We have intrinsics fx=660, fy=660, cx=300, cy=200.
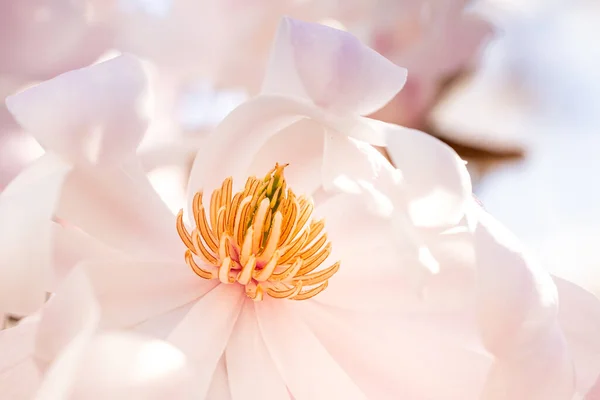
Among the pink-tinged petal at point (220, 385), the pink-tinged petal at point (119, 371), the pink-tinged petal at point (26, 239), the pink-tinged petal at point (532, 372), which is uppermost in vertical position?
Result: the pink-tinged petal at point (26, 239)

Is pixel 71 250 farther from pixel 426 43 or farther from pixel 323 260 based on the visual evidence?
pixel 426 43

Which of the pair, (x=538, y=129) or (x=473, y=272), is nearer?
(x=473, y=272)

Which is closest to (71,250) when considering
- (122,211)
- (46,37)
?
(122,211)

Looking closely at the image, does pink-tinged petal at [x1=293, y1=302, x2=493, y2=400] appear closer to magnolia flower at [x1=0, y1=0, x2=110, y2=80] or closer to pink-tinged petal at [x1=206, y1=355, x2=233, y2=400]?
pink-tinged petal at [x1=206, y1=355, x2=233, y2=400]

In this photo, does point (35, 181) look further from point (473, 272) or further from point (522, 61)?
point (522, 61)

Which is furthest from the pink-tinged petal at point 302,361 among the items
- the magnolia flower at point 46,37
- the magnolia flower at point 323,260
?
the magnolia flower at point 46,37

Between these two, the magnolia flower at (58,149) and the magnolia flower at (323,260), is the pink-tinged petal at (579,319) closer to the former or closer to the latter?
the magnolia flower at (323,260)

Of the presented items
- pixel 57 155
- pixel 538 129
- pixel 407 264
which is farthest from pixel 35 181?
pixel 538 129

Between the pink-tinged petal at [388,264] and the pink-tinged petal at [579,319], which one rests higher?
the pink-tinged petal at [388,264]
